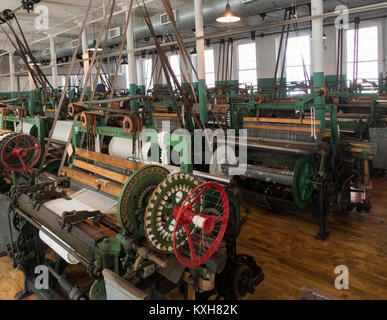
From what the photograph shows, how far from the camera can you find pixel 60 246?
7.95ft

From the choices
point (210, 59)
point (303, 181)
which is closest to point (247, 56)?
point (210, 59)

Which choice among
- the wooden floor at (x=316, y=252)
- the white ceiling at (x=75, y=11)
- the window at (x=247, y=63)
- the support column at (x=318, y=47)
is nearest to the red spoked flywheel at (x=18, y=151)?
the wooden floor at (x=316, y=252)

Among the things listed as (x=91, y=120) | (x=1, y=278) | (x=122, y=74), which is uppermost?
(x=122, y=74)

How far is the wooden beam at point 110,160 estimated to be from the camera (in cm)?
289

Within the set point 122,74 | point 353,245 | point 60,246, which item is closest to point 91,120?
point 60,246

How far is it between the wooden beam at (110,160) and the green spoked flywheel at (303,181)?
1881mm

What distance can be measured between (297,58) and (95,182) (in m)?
12.6

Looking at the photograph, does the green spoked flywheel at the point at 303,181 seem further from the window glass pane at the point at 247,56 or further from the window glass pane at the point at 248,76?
the window glass pane at the point at 247,56

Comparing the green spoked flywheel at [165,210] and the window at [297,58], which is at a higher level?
the window at [297,58]

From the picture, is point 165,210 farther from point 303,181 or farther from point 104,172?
point 303,181

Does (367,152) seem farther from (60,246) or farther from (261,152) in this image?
(60,246)
